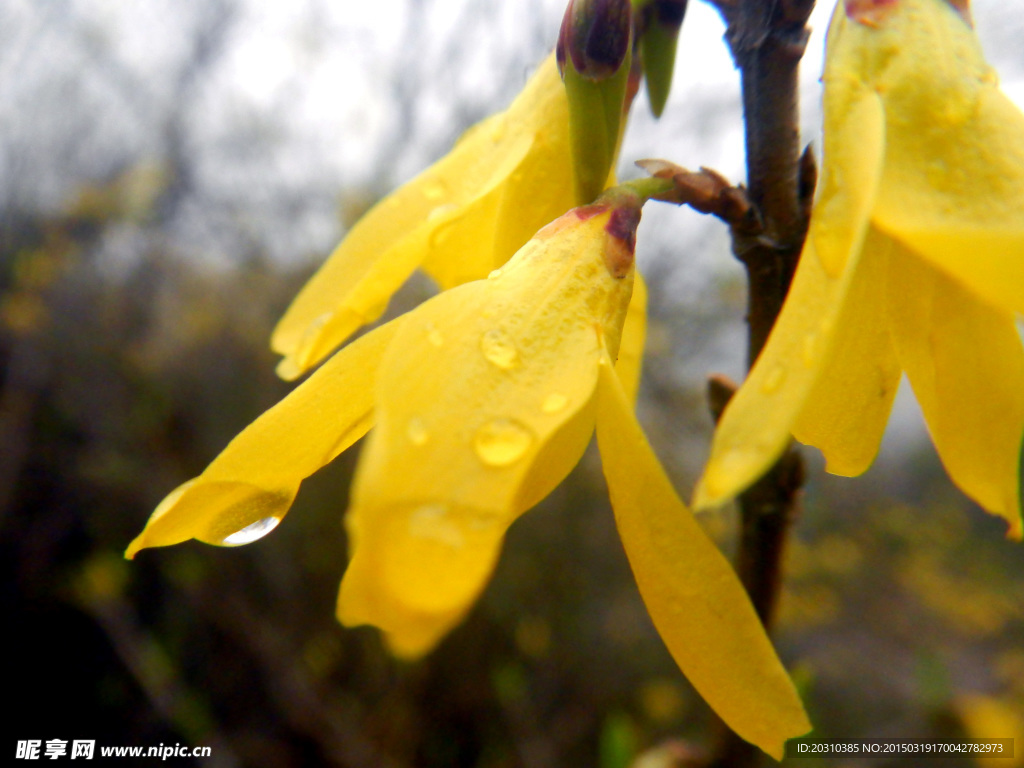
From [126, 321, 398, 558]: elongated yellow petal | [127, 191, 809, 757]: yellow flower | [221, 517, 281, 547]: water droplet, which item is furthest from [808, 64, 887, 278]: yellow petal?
[221, 517, 281, 547]: water droplet

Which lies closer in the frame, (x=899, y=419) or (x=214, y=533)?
(x=214, y=533)

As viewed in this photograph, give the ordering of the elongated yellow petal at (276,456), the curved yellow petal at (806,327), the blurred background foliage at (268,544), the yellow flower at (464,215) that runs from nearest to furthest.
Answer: the curved yellow petal at (806,327)
the elongated yellow petal at (276,456)
the yellow flower at (464,215)
the blurred background foliage at (268,544)

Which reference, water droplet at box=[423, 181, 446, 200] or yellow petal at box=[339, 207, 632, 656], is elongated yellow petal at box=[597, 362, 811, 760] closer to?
yellow petal at box=[339, 207, 632, 656]

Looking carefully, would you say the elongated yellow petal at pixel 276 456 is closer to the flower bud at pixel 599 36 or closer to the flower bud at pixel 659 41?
the flower bud at pixel 599 36

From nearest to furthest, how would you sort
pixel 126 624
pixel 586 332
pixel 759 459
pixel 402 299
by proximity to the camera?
pixel 759 459 < pixel 586 332 < pixel 126 624 < pixel 402 299

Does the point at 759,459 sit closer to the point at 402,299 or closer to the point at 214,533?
the point at 214,533

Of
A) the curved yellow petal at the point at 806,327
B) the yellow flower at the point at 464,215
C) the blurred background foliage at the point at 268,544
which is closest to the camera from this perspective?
the curved yellow petal at the point at 806,327

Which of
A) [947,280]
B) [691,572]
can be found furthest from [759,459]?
[947,280]

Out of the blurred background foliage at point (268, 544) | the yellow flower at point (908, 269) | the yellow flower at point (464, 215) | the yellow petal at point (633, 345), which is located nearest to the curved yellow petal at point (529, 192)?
the yellow flower at point (464, 215)
